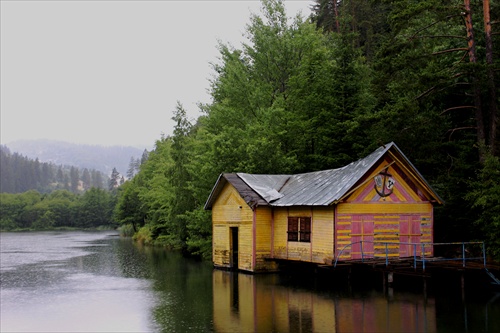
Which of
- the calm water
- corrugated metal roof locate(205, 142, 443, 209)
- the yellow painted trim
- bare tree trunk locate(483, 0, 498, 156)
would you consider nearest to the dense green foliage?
the calm water

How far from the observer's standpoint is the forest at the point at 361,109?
2769cm

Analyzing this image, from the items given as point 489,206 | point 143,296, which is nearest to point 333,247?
point 489,206

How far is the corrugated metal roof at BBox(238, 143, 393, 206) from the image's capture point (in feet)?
86.8

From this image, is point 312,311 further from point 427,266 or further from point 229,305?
point 427,266

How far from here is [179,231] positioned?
50.7m

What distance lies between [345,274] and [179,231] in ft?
81.8

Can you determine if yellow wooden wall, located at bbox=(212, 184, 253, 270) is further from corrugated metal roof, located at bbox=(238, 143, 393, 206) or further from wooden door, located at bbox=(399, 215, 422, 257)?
wooden door, located at bbox=(399, 215, 422, 257)

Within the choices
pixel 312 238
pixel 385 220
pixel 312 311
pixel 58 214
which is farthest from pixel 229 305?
pixel 58 214

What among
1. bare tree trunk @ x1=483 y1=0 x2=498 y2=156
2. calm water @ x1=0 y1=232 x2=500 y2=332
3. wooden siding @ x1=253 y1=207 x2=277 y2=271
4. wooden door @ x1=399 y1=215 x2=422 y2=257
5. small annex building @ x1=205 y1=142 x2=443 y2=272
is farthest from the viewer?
wooden siding @ x1=253 y1=207 x2=277 y2=271

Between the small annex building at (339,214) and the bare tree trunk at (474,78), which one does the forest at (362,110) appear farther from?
the small annex building at (339,214)

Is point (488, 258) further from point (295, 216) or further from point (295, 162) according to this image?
point (295, 162)

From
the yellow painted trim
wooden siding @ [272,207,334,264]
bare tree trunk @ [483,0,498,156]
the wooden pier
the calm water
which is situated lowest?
the calm water

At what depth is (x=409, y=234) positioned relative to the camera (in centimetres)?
2769

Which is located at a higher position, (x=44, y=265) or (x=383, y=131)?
(x=383, y=131)
